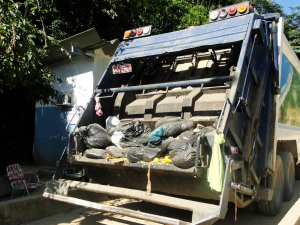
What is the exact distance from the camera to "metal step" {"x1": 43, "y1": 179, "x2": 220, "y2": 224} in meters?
2.51

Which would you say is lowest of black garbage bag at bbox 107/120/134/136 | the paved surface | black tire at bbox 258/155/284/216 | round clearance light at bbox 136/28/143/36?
the paved surface

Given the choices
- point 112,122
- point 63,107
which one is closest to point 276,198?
point 112,122

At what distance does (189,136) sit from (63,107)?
16.8 feet

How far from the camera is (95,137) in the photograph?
3.68m

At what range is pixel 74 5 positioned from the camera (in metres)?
8.84

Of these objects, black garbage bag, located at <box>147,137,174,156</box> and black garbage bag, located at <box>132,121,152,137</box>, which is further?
black garbage bag, located at <box>132,121,152,137</box>

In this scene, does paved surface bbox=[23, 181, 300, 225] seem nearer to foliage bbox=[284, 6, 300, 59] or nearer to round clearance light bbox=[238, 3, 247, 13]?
round clearance light bbox=[238, 3, 247, 13]

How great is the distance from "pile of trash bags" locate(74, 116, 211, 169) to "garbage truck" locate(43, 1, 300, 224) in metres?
0.01

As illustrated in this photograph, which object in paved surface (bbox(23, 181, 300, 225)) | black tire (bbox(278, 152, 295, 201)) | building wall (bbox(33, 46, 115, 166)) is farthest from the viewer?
building wall (bbox(33, 46, 115, 166))

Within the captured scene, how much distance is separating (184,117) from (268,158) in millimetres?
1190

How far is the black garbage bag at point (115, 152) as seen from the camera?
3.37 metres

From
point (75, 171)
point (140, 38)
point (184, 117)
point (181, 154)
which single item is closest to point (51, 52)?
point (140, 38)

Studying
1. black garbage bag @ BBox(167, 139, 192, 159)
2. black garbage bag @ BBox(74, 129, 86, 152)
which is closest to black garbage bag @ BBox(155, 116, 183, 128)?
black garbage bag @ BBox(167, 139, 192, 159)

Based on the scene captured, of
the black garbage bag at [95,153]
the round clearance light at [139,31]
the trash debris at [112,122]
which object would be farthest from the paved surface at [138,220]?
the round clearance light at [139,31]
